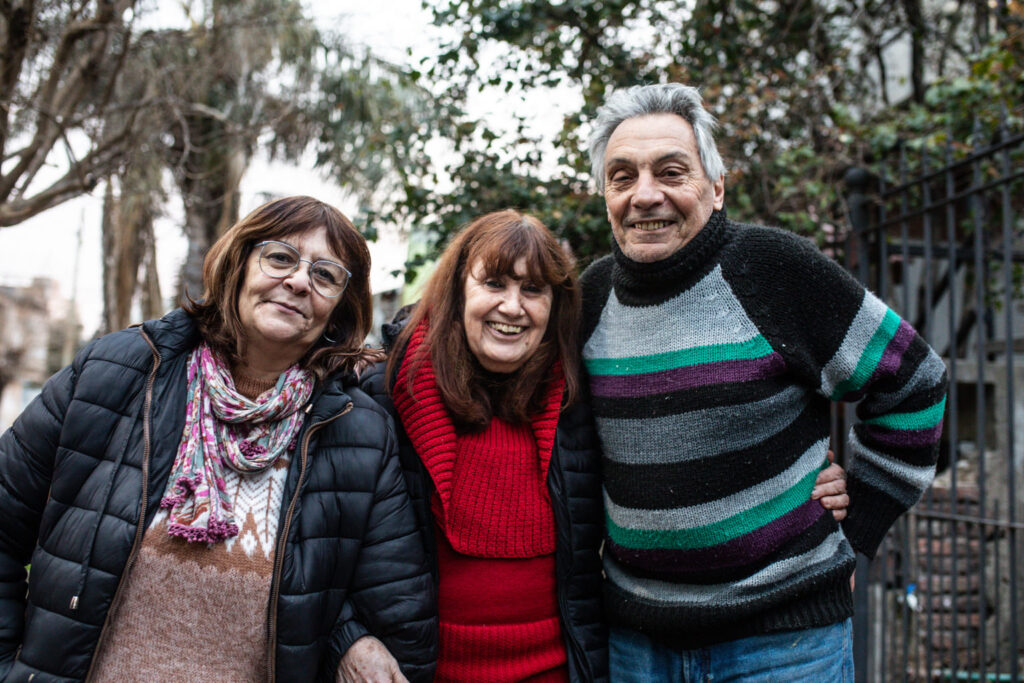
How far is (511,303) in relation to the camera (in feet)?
6.73

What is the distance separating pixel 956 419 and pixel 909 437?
2028mm

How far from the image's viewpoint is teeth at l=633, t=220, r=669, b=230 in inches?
78.5

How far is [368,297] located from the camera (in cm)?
211

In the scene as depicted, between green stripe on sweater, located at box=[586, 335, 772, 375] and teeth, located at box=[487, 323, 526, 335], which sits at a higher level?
teeth, located at box=[487, 323, 526, 335]

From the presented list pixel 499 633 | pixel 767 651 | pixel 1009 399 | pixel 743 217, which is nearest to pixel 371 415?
pixel 499 633

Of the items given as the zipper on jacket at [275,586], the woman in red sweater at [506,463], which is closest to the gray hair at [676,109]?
the woman in red sweater at [506,463]

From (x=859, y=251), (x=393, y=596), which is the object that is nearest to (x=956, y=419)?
(x=859, y=251)

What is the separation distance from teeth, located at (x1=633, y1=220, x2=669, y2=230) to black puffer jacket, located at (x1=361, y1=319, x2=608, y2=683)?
0.57 meters

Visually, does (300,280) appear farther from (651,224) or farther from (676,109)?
(676,109)

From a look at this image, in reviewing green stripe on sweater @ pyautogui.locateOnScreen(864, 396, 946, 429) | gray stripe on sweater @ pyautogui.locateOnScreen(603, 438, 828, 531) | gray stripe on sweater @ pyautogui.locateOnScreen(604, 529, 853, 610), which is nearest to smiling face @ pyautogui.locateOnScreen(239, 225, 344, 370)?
gray stripe on sweater @ pyautogui.locateOnScreen(603, 438, 828, 531)

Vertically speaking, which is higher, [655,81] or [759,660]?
[655,81]

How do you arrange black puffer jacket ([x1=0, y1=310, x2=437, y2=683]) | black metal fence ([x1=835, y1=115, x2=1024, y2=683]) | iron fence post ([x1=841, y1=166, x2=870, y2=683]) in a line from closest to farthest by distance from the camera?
black puffer jacket ([x1=0, y1=310, x2=437, y2=683]) → black metal fence ([x1=835, y1=115, x2=1024, y2=683]) → iron fence post ([x1=841, y1=166, x2=870, y2=683])

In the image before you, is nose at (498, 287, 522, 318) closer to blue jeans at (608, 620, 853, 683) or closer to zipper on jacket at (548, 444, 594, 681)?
zipper on jacket at (548, 444, 594, 681)

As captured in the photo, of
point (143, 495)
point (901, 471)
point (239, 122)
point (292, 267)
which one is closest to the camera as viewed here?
point (143, 495)
